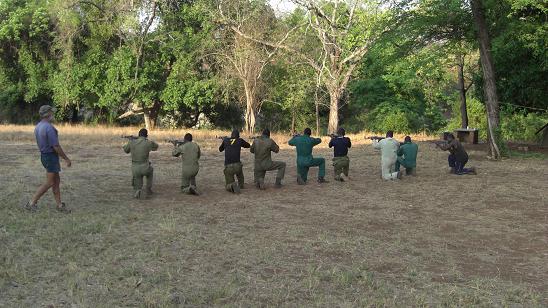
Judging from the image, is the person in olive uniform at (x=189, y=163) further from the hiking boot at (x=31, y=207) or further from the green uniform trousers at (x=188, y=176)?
the hiking boot at (x=31, y=207)

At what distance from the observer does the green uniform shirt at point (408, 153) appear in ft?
46.0

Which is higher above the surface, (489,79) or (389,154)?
(489,79)

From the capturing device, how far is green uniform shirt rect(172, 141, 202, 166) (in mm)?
11256

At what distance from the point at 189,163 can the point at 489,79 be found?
38.8 feet

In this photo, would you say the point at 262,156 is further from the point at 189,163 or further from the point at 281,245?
the point at 281,245

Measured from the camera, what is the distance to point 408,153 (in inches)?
555

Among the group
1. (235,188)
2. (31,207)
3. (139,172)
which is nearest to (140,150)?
(139,172)

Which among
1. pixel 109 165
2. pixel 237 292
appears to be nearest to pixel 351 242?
pixel 237 292

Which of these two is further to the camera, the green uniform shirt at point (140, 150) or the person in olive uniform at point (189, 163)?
the person in olive uniform at point (189, 163)

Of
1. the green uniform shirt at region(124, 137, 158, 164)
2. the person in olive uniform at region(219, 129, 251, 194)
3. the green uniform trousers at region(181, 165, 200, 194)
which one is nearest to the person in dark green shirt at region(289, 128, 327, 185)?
the person in olive uniform at region(219, 129, 251, 194)

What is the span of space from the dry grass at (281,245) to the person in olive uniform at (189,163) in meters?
0.36

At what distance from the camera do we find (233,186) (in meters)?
11.6

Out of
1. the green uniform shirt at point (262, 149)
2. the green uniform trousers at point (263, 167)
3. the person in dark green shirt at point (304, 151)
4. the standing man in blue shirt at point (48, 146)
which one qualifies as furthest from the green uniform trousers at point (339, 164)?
the standing man in blue shirt at point (48, 146)

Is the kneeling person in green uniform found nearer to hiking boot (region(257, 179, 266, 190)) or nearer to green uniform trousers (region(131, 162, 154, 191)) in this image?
hiking boot (region(257, 179, 266, 190))
